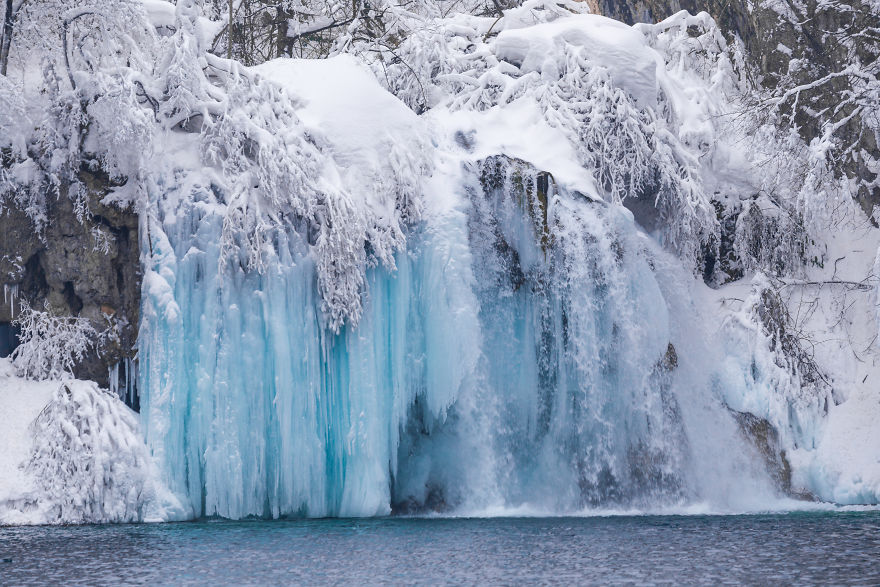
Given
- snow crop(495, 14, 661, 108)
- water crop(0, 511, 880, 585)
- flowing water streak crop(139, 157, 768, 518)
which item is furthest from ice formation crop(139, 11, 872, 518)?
water crop(0, 511, 880, 585)

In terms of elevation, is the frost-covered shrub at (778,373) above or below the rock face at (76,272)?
below

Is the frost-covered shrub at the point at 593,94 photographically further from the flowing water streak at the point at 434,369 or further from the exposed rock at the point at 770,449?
the exposed rock at the point at 770,449

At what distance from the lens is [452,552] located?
9461 mm

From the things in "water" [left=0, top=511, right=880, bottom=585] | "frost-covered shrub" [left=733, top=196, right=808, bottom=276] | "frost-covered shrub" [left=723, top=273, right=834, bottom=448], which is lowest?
"water" [left=0, top=511, right=880, bottom=585]

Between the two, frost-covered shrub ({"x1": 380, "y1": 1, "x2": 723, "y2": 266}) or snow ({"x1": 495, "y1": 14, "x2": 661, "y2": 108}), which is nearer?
frost-covered shrub ({"x1": 380, "y1": 1, "x2": 723, "y2": 266})

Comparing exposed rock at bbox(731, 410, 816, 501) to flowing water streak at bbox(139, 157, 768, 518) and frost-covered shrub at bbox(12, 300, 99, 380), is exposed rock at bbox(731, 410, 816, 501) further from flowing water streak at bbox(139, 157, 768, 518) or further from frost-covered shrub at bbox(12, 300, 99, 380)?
frost-covered shrub at bbox(12, 300, 99, 380)

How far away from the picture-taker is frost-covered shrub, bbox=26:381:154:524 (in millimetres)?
11586

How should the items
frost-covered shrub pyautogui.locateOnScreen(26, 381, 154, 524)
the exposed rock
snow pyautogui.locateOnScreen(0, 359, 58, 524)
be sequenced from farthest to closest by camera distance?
the exposed rock, frost-covered shrub pyautogui.locateOnScreen(26, 381, 154, 524), snow pyautogui.locateOnScreen(0, 359, 58, 524)

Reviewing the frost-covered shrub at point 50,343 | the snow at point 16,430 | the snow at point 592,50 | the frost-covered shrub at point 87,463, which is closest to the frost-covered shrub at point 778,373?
the snow at point 592,50

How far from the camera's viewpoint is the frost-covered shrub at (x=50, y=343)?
1252cm

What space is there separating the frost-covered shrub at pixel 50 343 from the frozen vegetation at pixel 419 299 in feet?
0.10

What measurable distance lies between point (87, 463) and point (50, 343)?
157cm

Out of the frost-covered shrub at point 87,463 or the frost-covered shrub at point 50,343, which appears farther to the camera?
the frost-covered shrub at point 50,343

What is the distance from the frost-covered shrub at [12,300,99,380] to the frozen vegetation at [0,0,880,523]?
0.03 m
